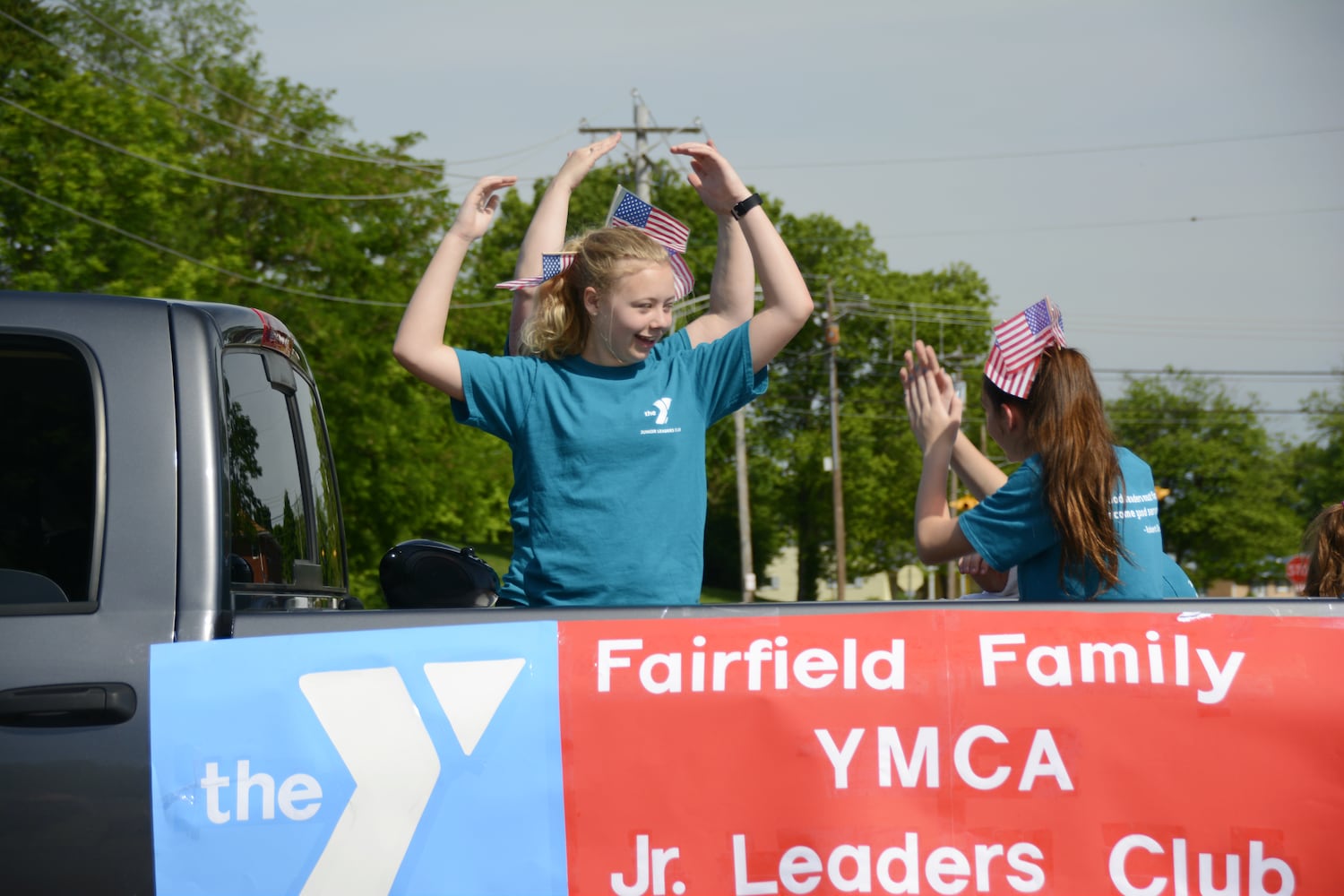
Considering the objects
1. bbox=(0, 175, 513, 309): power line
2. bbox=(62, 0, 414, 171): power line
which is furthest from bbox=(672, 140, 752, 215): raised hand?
bbox=(62, 0, 414, 171): power line

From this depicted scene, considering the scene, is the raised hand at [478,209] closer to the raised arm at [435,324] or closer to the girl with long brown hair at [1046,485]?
the raised arm at [435,324]

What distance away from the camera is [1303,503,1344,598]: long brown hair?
387 centimetres

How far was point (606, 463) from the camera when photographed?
300cm

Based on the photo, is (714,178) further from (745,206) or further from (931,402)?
(931,402)

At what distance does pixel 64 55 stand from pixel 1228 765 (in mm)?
29463

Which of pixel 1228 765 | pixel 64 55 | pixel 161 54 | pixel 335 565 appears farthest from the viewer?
pixel 161 54

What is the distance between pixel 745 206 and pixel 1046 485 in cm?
104

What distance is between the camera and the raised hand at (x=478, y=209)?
10.4 feet

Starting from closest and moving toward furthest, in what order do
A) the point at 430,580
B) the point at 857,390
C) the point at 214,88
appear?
the point at 430,580
the point at 214,88
the point at 857,390

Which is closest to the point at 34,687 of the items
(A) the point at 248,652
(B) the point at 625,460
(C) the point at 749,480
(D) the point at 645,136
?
(A) the point at 248,652

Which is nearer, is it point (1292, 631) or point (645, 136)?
point (1292, 631)

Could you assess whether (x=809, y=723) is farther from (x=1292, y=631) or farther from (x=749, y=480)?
(x=749, y=480)

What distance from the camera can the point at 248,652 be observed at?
2398mm

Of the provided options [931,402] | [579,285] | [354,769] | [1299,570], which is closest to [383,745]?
[354,769]
